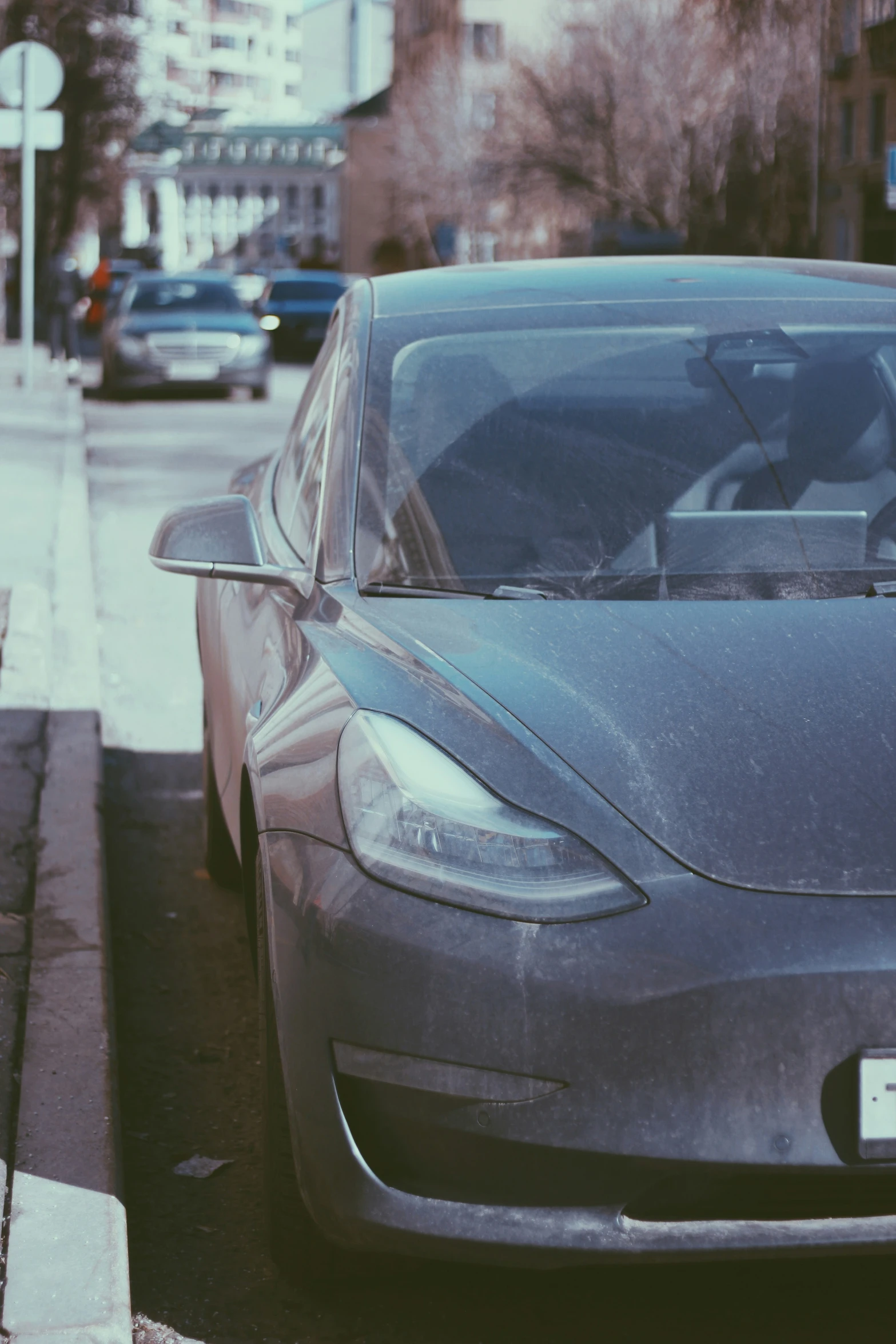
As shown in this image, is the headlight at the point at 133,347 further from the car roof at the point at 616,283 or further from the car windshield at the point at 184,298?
the car roof at the point at 616,283

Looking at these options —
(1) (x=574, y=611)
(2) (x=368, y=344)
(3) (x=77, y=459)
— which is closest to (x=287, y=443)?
(2) (x=368, y=344)

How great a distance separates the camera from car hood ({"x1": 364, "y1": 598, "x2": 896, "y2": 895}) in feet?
7.89

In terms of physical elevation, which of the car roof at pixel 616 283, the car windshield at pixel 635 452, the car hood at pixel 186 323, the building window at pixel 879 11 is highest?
the building window at pixel 879 11

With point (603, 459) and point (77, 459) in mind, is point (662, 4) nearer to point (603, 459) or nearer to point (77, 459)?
point (77, 459)

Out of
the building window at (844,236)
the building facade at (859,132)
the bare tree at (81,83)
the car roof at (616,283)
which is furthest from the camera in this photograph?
the building window at (844,236)

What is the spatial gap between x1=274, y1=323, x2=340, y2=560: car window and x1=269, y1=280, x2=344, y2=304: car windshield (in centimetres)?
2985

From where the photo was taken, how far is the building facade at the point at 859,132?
4950 centimetres

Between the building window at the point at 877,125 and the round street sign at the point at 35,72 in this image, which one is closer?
the round street sign at the point at 35,72

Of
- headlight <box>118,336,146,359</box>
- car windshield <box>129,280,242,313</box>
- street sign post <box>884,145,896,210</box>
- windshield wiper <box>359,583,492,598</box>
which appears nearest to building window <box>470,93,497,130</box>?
car windshield <box>129,280,242,313</box>

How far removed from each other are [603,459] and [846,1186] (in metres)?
1.48

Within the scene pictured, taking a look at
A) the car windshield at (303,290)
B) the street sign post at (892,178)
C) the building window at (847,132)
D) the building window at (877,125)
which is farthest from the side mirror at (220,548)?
the building window at (847,132)

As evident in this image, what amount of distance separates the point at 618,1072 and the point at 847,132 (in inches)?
2121

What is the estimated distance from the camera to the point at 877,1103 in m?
2.31

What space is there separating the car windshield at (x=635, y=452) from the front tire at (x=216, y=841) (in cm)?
126
